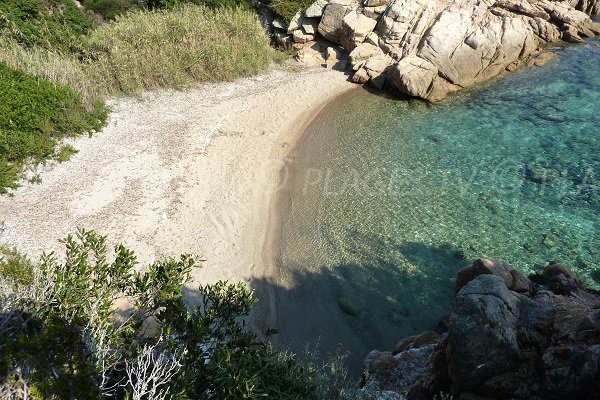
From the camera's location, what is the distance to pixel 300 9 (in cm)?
2462

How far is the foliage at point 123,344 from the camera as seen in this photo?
4.50m

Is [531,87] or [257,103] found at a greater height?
[257,103]

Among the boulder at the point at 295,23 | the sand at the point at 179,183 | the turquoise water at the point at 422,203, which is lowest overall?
the turquoise water at the point at 422,203

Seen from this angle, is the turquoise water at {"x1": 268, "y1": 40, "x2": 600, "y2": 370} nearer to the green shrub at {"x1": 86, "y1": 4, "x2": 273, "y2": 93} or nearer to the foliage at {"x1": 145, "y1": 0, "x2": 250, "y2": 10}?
the green shrub at {"x1": 86, "y1": 4, "x2": 273, "y2": 93}

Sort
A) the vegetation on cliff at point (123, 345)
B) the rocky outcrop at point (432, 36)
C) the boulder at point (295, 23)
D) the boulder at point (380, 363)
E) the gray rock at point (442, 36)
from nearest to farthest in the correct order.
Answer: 1. the vegetation on cliff at point (123, 345)
2. the boulder at point (380, 363)
3. the gray rock at point (442, 36)
4. the rocky outcrop at point (432, 36)
5. the boulder at point (295, 23)

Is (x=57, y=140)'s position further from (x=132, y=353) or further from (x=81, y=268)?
(x=132, y=353)

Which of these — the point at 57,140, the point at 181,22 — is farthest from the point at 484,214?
the point at 181,22

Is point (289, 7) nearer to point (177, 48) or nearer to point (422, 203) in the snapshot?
point (177, 48)

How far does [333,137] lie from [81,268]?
41.7 feet

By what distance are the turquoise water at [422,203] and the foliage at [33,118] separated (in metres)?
7.99

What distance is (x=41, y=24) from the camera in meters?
19.4

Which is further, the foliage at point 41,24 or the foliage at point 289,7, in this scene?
the foliage at point 289,7

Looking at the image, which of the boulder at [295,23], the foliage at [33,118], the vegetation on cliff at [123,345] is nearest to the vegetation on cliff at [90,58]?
the foliage at [33,118]

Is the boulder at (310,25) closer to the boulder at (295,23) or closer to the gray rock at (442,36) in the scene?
the boulder at (295,23)
